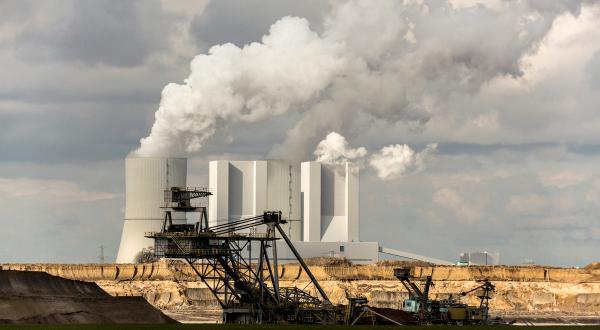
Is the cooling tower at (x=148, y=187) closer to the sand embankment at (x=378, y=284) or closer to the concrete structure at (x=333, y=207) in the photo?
the sand embankment at (x=378, y=284)

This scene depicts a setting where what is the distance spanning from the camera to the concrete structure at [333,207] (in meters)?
181

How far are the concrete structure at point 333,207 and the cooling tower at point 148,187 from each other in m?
28.6

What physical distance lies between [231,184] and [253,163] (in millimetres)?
4311

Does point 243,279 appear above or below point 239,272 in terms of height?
below

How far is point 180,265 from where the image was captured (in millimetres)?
161875

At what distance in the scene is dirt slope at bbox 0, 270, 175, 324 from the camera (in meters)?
81.4

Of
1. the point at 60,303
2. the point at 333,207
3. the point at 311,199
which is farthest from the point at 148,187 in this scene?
the point at 60,303

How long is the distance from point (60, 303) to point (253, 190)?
9263 centimetres

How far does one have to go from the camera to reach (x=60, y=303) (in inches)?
3339

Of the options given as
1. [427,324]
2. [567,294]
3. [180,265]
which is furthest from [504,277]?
[427,324]

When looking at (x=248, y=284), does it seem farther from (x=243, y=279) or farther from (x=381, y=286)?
(x=381, y=286)

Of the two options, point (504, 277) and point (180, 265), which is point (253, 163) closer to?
point (180, 265)

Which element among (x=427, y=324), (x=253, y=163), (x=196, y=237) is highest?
(x=253, y=163)

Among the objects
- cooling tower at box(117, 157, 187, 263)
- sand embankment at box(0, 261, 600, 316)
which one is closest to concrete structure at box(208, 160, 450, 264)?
sand embankment at box(0, 261, 600, 316)
